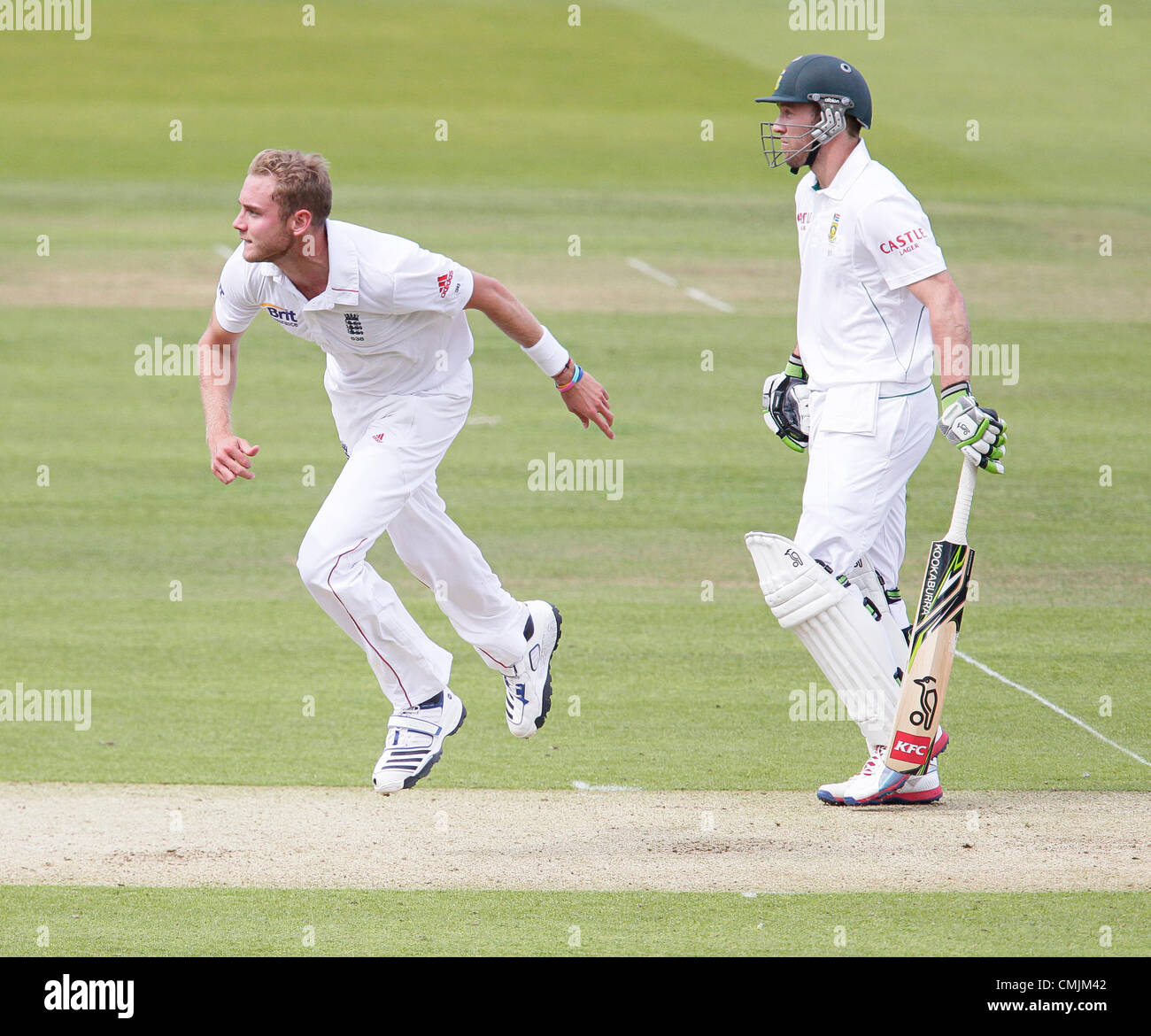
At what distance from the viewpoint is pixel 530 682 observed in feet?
24.3

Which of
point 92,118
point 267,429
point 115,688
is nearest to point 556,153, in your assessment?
point 92,118

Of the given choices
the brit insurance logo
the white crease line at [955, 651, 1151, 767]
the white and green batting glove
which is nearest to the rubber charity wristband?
the brit insurance logo

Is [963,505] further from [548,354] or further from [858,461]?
[548,354]

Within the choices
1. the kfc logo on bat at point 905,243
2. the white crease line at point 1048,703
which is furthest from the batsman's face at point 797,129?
the white crease line at point 1048,703

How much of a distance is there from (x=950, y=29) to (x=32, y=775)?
136ft

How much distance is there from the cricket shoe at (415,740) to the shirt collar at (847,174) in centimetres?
239

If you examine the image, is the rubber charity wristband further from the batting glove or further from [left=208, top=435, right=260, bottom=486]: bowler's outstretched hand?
[left=208, top=435, right=260, bottom=486]: bowler's outstretched hand

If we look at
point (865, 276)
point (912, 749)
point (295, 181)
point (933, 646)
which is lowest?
point (912, 749)

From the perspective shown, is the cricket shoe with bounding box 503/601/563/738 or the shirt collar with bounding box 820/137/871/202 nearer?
the shirt collar with bounding box 820/137/871/202

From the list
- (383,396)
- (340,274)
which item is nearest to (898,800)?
(383,396)

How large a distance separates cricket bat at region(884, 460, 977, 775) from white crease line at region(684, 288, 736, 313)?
1521 centimetres

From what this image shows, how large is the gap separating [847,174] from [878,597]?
5.35ft

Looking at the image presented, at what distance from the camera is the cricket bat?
675 centimetres

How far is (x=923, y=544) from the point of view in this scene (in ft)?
42.3
